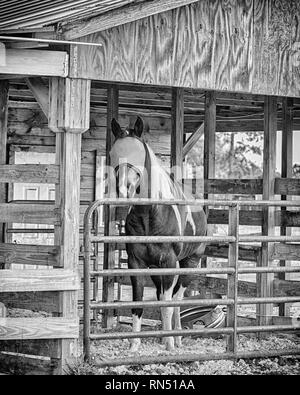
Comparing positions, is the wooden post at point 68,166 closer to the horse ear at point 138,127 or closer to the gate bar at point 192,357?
the gate bar at point 192,357

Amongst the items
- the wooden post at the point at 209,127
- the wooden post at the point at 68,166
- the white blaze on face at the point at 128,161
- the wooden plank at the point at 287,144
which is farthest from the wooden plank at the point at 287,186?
the wooden post at the point at 68,166

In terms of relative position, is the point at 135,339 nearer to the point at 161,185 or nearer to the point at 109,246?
the point at 161,185

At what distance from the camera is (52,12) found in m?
7.09

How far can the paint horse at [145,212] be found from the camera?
836cm

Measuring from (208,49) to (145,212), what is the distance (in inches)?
69.0

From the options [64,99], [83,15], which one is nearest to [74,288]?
[64,99]

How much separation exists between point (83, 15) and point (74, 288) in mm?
2203

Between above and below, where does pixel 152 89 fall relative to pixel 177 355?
above

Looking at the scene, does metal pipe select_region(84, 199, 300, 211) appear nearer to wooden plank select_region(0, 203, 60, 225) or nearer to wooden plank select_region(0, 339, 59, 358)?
wooden plank select_region(0, 203, 60, 225)

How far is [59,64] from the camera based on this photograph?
726 cm

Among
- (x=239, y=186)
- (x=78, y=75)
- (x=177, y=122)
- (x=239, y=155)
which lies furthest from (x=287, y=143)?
(x=239, y=155)

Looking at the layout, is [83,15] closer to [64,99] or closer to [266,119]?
[64,99]

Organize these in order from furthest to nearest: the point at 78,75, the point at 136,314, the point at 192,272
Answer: the point at 136,314
the point at 192,272
the point at 78,75
